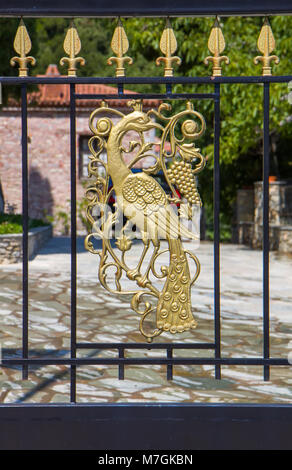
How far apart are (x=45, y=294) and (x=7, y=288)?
0.66m

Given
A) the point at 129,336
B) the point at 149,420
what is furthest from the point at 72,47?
the point at 129,336

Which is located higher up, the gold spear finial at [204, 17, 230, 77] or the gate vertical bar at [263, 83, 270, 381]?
the gold spear finial at [204, 17, 230, 77]

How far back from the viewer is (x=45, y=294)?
25.7 feet

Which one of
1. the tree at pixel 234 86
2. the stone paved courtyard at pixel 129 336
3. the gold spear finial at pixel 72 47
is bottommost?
the stone paved courtyard at pixel 129 336

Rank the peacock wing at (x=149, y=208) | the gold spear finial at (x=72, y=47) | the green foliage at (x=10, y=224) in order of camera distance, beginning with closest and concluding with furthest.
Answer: the gold spear finial at (x=72, y=47)
the peacock wing at (x=149, y=208)
the green foliage at (x=10, y=224)

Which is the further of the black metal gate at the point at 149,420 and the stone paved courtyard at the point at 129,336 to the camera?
the stone paved courtyard at the point at 129,336

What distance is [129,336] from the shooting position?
5.72 metres

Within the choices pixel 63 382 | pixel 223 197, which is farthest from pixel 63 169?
pixel 63 382

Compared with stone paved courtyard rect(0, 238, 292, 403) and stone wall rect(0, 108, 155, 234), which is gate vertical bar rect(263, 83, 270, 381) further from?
stone wall rect(0, 108, 155, 234)

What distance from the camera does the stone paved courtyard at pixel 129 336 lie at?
13.3 ft

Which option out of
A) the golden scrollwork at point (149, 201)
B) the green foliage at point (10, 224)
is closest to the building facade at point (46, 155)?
the green foliage at point (10, 224)

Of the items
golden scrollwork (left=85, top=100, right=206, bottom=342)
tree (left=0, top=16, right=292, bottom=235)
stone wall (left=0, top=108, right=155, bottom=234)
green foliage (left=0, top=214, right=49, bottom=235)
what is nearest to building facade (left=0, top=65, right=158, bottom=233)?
stone wall (left=0, top=108, right=155, bottom=234)

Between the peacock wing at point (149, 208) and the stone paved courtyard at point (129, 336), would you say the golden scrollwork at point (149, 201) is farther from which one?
the stone paved courtyard at point (129, 336)

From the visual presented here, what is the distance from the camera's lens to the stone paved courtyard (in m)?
4.06
